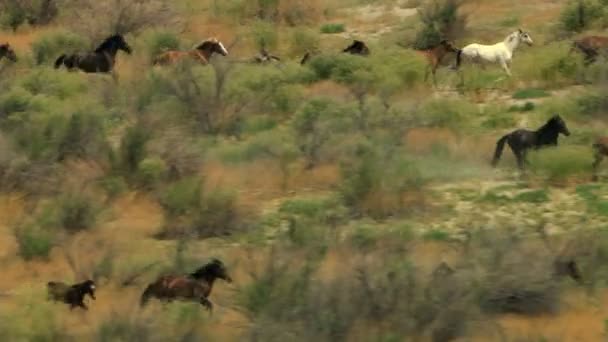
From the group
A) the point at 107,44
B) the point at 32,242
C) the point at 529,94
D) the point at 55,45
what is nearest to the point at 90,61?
the point at 107,44

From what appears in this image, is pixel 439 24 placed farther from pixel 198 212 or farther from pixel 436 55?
pixel 198 212

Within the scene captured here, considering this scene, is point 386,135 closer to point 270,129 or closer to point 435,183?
point 435,183

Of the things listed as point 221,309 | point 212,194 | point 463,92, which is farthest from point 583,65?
point 221,309

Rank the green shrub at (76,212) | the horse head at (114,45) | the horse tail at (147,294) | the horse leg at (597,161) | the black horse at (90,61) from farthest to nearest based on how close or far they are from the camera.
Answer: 1. the horse head at (114,45)
2. the black horse at (90,61)
3. the horse leg at (597,161)
4. the green shrub at (76,212)
5. the horse tail at (147,294)

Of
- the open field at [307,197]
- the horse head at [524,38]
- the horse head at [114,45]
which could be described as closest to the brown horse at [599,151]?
the open field at [307,197]

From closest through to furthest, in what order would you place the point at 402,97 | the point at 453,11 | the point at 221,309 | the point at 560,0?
the point at 221,309
the point at 402,97
the point at 453,11
the point at 560,0

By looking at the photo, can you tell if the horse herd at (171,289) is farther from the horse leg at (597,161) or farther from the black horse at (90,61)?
the black horse at (90,61)

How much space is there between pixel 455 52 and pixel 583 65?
2.64 meters

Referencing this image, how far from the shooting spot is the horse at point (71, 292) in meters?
10.2

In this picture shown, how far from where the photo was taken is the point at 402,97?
2028cm

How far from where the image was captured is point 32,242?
39.7 feet

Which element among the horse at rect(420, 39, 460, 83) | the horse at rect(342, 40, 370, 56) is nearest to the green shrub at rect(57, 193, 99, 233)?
the horse at rect(420, 39, 460, 83)

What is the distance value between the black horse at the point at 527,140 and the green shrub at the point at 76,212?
528 centimetres

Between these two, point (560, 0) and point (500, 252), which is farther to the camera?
point (560, 0)
